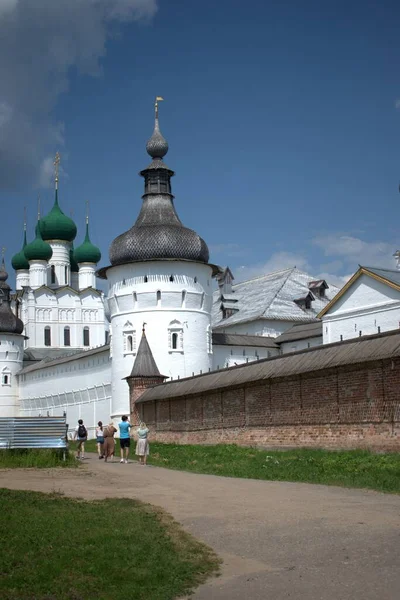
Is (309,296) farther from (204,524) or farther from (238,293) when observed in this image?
(204,524)

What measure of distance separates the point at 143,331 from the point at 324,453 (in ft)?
69.3

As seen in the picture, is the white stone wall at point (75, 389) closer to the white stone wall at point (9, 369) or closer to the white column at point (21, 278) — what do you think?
the white stone wall at point (9, 369)

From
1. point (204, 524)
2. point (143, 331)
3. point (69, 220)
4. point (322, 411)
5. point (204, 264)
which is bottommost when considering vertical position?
point (204, 524)

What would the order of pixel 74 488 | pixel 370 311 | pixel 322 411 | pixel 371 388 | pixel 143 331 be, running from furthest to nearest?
pixel 143 331
pixel 370 311
pixel 322 411
pixel 371 388
pixel 74 488

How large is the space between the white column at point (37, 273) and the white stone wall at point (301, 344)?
35952 mm

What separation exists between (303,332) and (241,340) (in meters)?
2.98

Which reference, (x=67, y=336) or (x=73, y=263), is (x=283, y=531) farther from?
(x=73, y=263)

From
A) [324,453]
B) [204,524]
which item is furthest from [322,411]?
[204,524]

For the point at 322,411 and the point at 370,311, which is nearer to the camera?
the point at 322,411

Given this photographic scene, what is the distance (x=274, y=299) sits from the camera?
50.1m

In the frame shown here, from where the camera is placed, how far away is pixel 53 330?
74000mm

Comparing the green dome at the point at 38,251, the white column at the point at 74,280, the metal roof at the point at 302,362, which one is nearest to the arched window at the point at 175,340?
the metal roof at the point at 302,362

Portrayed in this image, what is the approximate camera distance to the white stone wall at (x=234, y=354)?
41.1 metres

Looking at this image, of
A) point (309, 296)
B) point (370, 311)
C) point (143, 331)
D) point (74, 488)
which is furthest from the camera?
point (309, 296)
